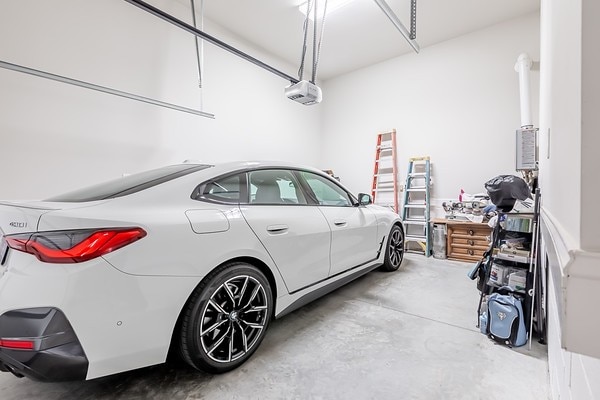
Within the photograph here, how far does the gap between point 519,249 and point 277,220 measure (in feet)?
6.04

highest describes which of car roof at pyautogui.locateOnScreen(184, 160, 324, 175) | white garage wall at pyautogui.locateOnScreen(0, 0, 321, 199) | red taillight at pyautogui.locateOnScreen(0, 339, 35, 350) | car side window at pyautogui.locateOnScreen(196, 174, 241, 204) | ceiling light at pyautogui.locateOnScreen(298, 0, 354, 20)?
ceiling light at pyautogui.locateOnScreen(298, 0, 354, 20)

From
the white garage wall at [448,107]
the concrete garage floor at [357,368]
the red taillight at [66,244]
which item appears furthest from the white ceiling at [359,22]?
the concrete garage floor at [357,368]

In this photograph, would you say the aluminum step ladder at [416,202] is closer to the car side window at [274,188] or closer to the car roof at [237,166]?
the car side window at [274,188]

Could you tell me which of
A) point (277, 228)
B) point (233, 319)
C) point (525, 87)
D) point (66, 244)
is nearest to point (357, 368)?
point (233, 319)

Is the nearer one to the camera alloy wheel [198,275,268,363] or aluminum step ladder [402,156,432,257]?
alloy wheel [198,275,268,363]

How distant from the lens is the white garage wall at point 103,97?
101 inches

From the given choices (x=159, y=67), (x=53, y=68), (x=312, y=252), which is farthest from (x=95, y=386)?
(x=159, y=67)

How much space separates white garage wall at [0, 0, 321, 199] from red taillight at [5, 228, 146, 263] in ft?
7.34

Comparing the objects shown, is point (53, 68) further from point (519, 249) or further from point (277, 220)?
point (519, 249)

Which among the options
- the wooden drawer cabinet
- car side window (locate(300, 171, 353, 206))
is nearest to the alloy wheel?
car side window (locate(300, 171, 353, 206))

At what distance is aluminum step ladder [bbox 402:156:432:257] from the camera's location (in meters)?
4.60

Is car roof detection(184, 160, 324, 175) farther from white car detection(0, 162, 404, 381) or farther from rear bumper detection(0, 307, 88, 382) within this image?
rear bumper detection(0, 307, 88, 382)

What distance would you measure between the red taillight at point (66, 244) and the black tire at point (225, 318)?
486 millimetres

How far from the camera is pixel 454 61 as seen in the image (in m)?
4.46
